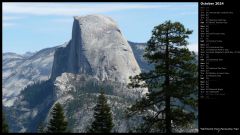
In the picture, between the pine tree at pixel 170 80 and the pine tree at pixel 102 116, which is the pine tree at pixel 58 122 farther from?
the pine tree at pixel 170 80

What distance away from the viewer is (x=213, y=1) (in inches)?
929

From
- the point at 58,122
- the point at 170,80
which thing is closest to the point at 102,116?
the point at 58,122

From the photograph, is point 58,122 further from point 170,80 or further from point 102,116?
point 170,80

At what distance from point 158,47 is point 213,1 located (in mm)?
14766

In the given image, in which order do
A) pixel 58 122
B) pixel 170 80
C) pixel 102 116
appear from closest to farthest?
1. pixel 170 80
2. pixel 58 122
3. pixel 102 116

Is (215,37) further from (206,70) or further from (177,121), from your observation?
(177,121)

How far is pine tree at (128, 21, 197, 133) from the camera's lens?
121 ft

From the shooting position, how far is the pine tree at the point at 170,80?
36.8 metres

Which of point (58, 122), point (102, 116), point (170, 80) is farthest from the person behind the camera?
point (102, 116)

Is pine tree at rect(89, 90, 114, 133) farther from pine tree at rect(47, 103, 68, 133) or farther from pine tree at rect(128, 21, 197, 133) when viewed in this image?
pine tree at rect(128, 21, 197, 133)

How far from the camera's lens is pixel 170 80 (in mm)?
37188

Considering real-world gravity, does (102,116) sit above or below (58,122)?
above

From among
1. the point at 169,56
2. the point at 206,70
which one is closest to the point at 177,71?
the point at 169,56

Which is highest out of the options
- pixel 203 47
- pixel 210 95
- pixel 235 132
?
pixel 203 47
